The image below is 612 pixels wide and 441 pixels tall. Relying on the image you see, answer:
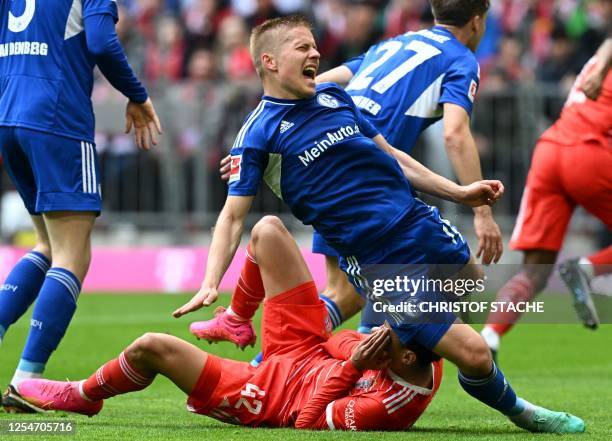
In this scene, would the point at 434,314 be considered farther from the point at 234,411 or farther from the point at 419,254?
the point at 234,411

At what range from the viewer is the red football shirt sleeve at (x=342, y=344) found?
5.62 metres

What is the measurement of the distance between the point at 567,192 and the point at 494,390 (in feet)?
12.1

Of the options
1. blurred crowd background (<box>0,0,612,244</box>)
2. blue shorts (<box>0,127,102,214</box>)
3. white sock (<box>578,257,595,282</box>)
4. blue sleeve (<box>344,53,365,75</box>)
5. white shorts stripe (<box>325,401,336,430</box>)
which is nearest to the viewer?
white shorts stripe (<box>325,401,336,430</box>)

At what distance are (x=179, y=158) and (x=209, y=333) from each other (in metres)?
9.75

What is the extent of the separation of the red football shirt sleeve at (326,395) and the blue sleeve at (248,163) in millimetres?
862

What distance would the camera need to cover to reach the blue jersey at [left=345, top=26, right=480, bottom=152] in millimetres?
6930

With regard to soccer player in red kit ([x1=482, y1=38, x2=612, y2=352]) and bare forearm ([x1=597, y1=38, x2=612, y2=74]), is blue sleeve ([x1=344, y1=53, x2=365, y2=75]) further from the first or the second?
soccer player in red kit ([x1=482, y1=38, x2=612, y2=352])

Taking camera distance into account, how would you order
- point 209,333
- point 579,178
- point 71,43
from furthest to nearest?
point 579,178, point 71,43, point 209,333

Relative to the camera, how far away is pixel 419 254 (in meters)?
5.54

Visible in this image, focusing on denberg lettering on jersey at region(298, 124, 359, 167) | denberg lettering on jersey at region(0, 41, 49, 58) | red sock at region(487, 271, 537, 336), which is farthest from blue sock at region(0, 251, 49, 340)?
red sock at region(487, 271, 537, 336)

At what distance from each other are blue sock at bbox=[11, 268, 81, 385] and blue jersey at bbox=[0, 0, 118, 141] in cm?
77

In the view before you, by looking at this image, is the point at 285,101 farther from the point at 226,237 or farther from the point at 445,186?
the point at 445,186

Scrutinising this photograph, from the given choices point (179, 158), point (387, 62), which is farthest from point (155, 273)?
point (387, 62)

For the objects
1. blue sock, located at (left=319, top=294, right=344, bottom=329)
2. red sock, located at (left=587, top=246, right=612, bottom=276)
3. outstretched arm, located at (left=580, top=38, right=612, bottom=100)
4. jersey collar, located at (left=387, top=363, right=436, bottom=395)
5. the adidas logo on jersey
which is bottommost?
red sock, located at (left=587, top=246, right=612, bottom=276)
